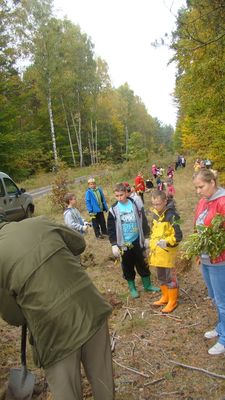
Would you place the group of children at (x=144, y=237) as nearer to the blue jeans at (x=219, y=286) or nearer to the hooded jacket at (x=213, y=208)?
the hooded jacket at (x=213, y=208)

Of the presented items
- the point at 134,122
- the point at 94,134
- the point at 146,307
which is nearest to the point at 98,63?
the point at 94,134

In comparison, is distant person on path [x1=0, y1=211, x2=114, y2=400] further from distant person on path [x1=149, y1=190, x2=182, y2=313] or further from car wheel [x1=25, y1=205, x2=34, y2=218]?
car wheel [x1=25, y1=205, x2=34, y2=218]

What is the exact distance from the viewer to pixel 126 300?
4984 millimetres

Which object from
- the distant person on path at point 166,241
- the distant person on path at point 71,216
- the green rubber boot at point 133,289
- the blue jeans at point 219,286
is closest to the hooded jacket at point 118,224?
the distant person on path at point 166,241

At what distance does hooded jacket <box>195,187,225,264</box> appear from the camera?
10.7ft

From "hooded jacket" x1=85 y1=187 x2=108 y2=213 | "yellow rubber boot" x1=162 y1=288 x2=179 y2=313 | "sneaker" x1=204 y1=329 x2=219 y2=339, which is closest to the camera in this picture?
"sneaker" x1=204 y1=329 x2=219 y2=339

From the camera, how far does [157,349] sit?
12.2 feet

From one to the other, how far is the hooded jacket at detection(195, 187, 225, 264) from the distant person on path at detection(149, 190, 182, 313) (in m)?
0.66

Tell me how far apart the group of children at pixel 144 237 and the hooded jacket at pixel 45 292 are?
2237mm

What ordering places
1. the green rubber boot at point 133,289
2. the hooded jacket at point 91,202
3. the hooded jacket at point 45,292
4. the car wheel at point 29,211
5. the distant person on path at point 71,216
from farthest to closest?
the car wheel at point 29,211 → the hooded jacket at point 91,202 → the distant person on path at point 71,216 → the green rubber boot at point 133,289 → the hooded jacket at point 45,292

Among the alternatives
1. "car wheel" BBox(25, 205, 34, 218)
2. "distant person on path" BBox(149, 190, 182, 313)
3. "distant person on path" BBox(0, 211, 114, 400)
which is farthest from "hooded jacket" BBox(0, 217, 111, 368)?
"car wheel" BBox(25, 205, 34, 218)

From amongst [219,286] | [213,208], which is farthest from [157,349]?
[213,208]

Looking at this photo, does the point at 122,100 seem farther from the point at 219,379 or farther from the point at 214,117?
the point at 219,379

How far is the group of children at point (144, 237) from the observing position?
4316 millimetres
